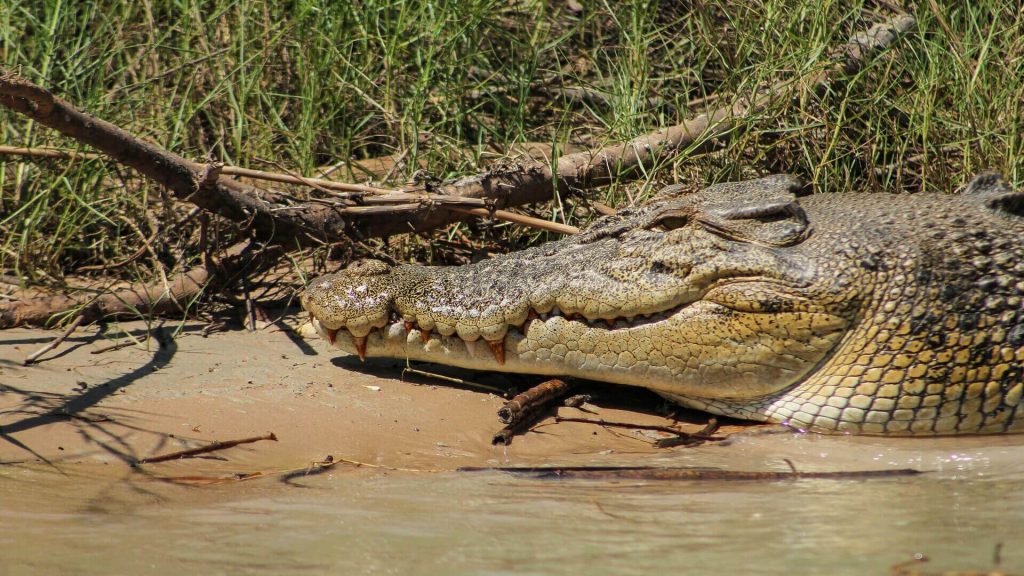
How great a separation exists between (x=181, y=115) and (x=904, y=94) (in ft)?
10.7

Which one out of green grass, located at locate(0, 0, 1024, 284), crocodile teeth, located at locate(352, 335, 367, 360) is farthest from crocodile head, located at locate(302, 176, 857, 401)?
green grass, located at locate(0, 0, 1024, 284)

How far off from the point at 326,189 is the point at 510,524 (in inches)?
78.8

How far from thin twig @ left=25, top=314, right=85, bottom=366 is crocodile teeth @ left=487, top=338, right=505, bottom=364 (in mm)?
1483

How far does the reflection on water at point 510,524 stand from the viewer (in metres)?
2.20

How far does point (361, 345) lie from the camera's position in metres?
3.55

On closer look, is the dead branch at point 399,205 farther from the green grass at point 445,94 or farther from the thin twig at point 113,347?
the thin twig at point 113,347

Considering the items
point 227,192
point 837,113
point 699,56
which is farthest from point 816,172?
point 227,192

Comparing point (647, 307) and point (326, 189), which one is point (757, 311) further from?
point (326, 189)

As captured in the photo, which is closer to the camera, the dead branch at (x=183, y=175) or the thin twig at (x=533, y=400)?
the dead branch at (x=183, y=175)

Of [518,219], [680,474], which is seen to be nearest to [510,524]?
[680,474]

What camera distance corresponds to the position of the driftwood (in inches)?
148

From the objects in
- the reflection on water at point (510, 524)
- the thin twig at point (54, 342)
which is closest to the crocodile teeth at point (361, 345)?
the reflection on water at point (510, 524)

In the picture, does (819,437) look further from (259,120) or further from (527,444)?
(259,120)

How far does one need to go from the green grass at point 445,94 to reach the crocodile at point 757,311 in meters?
1.05
